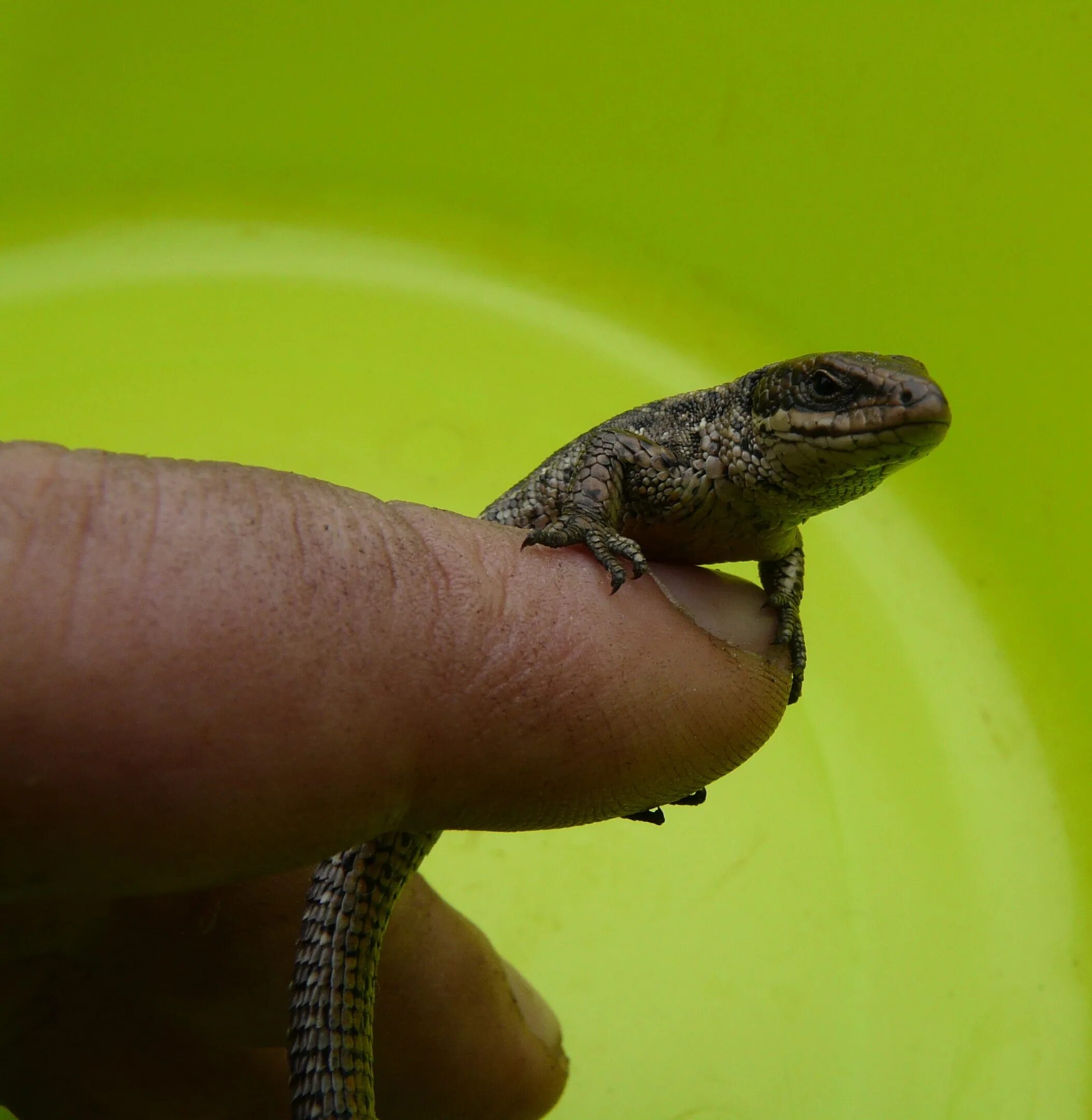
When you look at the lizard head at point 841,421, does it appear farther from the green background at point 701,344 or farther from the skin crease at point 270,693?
the green background at point 701,344

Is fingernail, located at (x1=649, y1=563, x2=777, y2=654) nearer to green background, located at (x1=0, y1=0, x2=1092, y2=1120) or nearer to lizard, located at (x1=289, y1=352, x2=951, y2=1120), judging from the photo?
lizard, located at (x1=289, y1=352, x2=951, y2=1120)

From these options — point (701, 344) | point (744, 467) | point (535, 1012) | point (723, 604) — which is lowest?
point (535, 1012)

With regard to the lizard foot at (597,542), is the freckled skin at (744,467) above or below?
above

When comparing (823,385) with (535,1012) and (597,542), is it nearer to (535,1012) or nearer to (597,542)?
(597,542)

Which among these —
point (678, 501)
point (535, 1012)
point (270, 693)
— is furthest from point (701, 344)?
point (270, 693)

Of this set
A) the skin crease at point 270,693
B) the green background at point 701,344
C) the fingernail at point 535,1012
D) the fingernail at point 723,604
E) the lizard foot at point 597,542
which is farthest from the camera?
the green background at point 701,344

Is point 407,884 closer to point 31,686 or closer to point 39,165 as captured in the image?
point 31,686

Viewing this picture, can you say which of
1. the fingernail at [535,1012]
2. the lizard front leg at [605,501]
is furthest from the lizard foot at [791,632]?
the fingernail at [535,1012]
